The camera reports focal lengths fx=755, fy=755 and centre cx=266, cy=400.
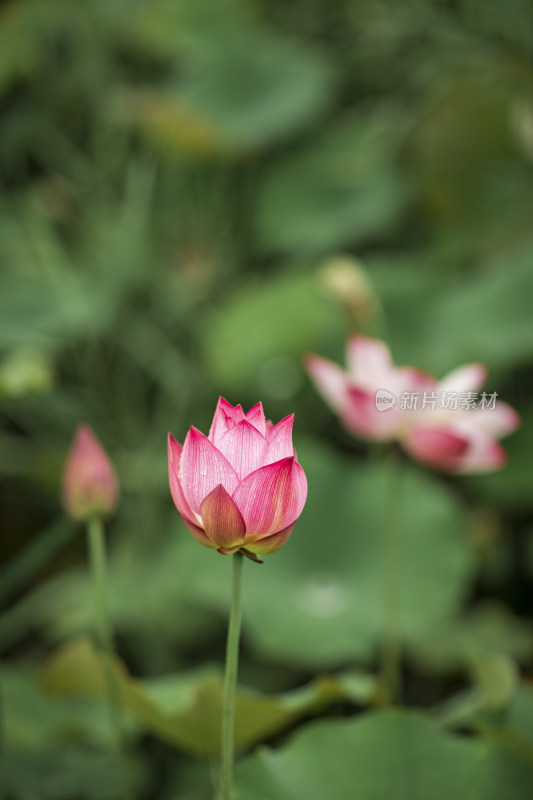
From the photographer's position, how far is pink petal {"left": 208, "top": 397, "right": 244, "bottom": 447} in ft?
1.26

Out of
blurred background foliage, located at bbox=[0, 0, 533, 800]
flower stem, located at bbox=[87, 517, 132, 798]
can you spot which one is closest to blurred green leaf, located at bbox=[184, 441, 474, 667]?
blurred background foliage, located at bbox=[0, 0, 533, 800]

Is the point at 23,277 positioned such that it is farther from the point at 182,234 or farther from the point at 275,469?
the point at 275,469

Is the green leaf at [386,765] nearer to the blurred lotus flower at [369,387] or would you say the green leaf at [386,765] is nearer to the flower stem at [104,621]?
the flower stem at [104,621]

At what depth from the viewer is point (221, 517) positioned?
354mm

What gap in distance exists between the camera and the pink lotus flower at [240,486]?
35 centimetres

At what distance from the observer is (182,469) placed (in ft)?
1.24

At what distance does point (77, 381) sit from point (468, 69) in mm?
1128

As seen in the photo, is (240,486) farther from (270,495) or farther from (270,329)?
(270,329)

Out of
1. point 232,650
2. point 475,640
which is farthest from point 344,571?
point 232,650

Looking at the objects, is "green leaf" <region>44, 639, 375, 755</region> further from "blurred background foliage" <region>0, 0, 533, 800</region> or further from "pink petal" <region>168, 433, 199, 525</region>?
"pink petal" <region>168, 433, 199, 525</region>

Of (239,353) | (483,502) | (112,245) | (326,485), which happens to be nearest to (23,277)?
(112,245)

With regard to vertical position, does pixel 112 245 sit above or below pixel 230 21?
below

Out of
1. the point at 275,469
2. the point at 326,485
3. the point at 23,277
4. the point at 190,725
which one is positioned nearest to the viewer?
the point at 275,469

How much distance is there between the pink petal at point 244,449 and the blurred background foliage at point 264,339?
25 centimetres
